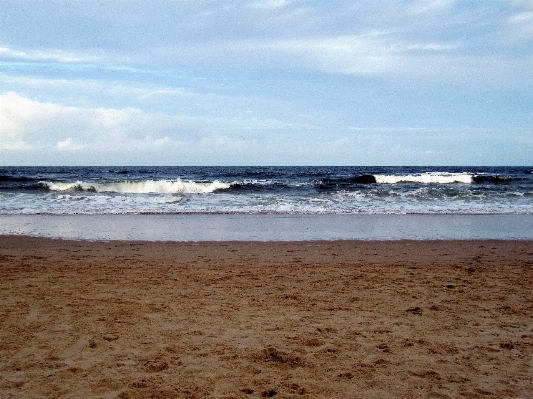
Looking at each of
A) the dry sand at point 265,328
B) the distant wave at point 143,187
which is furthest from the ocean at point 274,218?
the distant wave at point 143,187

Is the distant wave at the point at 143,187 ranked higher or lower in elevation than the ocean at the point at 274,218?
higher

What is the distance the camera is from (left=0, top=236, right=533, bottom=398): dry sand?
10.9 feet

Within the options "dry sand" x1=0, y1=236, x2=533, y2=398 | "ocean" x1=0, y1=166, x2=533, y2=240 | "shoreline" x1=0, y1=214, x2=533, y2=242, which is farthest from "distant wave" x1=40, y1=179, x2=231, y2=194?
"dry sand" x1=0, y1=236, x2=533, y2=398

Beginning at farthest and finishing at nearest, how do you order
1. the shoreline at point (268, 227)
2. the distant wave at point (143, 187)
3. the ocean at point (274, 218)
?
the distant wave at point (143, 187) < the ocean at point (274, 218) < the shoreline at point (268, 227)

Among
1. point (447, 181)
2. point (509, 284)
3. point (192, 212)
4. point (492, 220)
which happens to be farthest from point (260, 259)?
point (447, 181)

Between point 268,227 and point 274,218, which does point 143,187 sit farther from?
point 268,227

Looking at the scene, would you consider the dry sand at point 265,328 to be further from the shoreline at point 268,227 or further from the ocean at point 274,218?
the ocean at point 274,218

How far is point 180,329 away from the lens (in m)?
4.34

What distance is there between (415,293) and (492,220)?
9.85m

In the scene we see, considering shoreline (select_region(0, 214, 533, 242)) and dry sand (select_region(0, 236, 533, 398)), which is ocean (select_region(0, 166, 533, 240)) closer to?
shoreline (select_region(0, 214, 533, 242))

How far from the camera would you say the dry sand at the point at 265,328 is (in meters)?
3.31

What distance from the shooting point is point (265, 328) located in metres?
4.39

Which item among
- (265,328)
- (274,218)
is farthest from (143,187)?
(265,328)

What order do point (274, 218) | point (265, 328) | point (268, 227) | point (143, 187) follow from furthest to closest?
point (143, 187)
point (274, 218)
point (268, 227)
point (265, 328)
